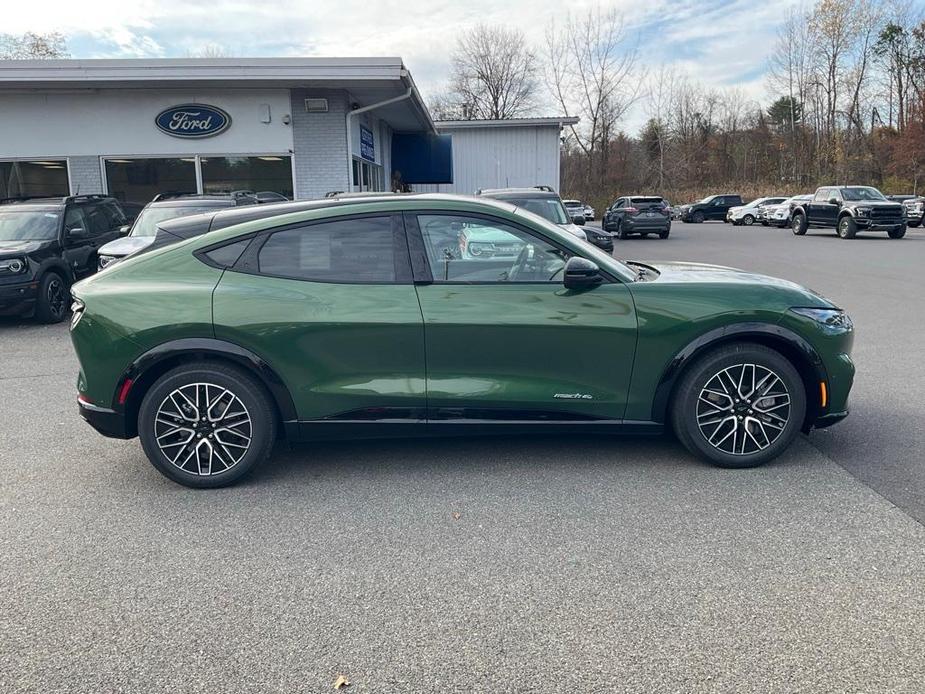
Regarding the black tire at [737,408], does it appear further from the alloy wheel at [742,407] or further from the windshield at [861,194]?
the windshield at [861,194]

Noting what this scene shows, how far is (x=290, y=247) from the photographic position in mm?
4375

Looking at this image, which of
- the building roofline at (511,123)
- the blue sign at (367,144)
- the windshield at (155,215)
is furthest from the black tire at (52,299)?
the building roofline at (511,123)

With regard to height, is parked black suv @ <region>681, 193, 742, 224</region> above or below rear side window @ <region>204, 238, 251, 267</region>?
above

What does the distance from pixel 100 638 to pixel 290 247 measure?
2.33 m

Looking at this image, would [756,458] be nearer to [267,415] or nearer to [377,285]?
[377,285]

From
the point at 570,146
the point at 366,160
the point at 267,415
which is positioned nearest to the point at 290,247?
the point at 267,415

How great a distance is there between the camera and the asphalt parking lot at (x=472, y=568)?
264cm

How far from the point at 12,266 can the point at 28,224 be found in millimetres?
1507

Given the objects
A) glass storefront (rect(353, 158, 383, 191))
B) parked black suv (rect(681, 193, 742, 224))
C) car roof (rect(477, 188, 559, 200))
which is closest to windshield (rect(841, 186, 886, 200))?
glass storefront (rect(353, 158, 383, 191))

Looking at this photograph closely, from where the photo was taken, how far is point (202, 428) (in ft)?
14.0

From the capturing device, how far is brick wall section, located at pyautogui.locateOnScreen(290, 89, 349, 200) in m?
16.1

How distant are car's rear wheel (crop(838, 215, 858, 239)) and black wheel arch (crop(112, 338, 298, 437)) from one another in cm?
2689

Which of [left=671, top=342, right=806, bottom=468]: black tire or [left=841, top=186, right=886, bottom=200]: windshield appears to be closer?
[left=671, top=342, right=806, bottom=468]: black tire

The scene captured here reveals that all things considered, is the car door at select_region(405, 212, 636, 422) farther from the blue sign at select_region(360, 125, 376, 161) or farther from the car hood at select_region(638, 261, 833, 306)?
the blue sign at select_region(360, 125, 376, 161)
